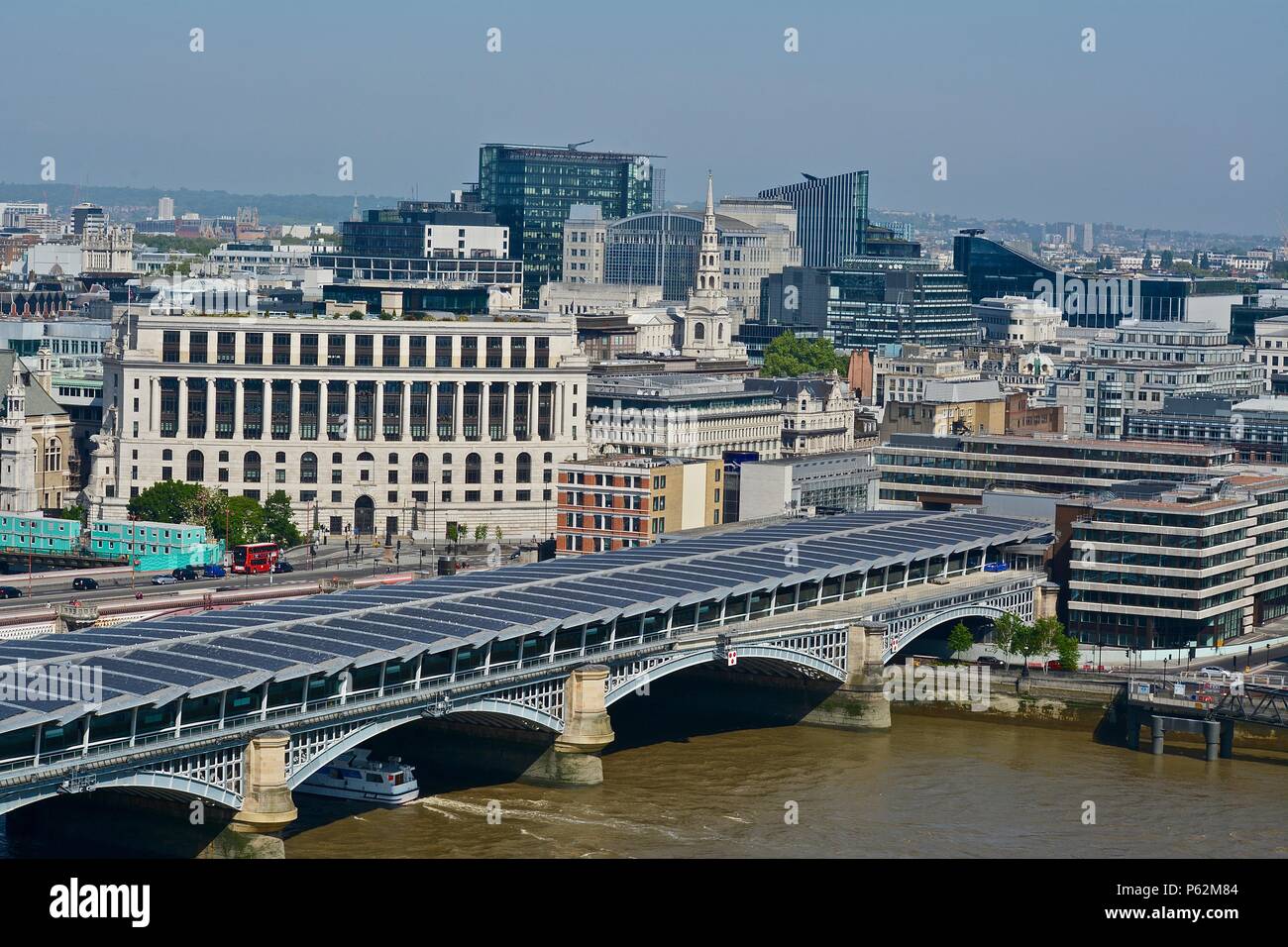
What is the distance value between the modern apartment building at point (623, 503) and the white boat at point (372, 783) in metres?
30.9

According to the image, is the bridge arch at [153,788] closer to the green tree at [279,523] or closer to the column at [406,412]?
the green tree at [279,523]

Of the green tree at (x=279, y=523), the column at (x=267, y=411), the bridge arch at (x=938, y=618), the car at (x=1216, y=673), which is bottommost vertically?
the car at (x=1216, y=673)

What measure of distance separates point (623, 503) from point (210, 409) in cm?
2021

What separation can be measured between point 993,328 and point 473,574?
5022 inches

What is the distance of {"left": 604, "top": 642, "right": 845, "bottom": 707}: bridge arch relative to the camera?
59281 millimetres

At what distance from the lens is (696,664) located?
2479 inches

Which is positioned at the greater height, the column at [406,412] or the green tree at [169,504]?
Result: the column at [406,412]

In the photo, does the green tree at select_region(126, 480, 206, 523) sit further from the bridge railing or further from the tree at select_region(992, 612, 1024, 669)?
the bridge railing

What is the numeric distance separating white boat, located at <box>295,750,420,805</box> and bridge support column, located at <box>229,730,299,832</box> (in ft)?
21.0

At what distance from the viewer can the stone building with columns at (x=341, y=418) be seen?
3861 inches

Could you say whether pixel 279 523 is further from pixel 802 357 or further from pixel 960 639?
pixel 802 357

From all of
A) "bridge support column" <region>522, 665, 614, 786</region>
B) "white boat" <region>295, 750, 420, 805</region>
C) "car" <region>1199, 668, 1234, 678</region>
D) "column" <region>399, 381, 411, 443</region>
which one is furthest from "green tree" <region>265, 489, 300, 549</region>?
"white boat" <region>295, 750, 420, 805</region>

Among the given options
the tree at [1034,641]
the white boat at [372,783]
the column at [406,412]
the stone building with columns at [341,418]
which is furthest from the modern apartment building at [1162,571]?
the column at [406,412]
